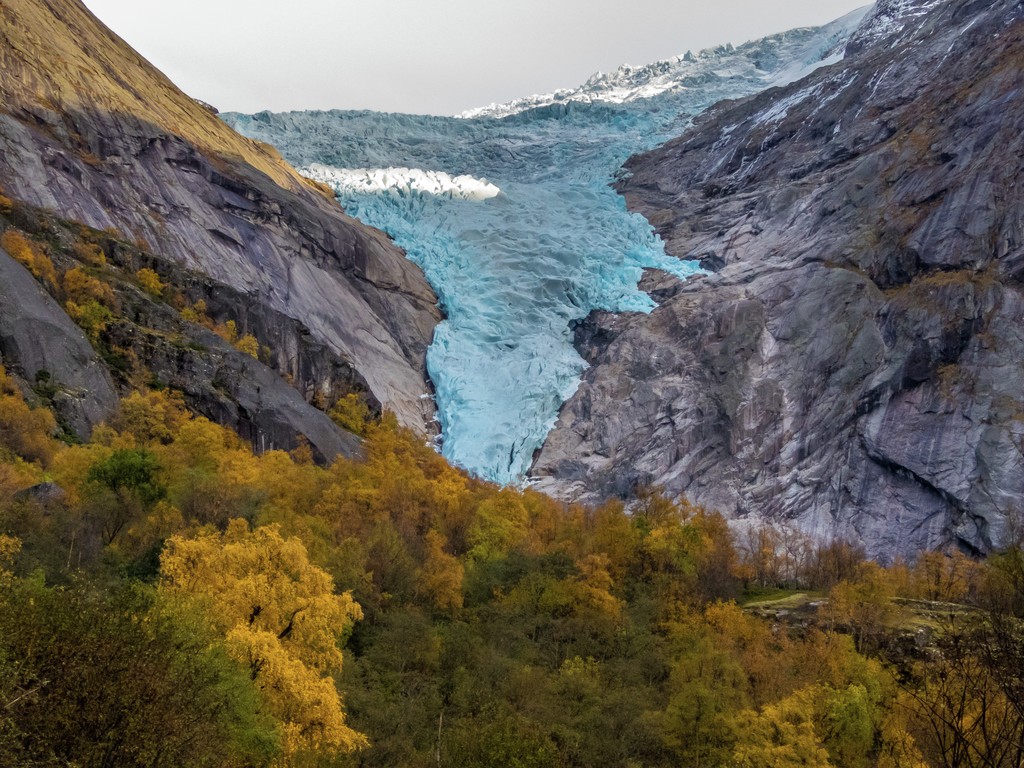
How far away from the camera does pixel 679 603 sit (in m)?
34.6

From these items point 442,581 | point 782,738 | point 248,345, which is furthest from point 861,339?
point 782,738

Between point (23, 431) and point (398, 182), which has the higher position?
point (398, 182)

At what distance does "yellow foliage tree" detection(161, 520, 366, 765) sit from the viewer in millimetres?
17391

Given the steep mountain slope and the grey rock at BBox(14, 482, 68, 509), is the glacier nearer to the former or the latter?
the steep mountain slope

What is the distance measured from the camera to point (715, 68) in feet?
459

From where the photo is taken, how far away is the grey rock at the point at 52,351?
3916 cm

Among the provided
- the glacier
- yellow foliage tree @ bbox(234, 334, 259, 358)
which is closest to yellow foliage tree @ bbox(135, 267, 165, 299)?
yellow foliage tree @ bbox(234, 334, 259, 358)

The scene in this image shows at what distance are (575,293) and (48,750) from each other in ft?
242

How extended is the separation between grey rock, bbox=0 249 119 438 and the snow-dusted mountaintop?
306ft

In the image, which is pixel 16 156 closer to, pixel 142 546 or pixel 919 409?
pixel 142 546

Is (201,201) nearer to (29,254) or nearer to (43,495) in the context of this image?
(29,254)

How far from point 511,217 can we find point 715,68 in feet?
211

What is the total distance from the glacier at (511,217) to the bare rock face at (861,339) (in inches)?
144

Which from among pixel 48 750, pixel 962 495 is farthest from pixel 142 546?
pixel 962 495
